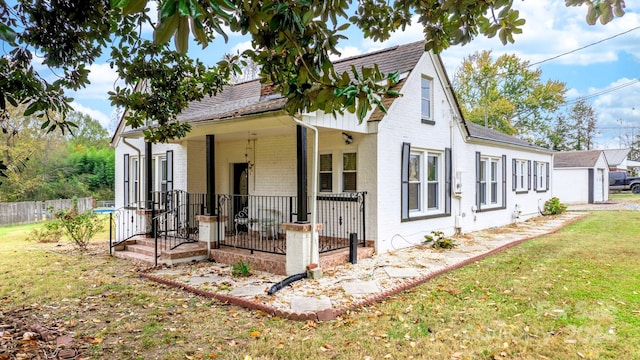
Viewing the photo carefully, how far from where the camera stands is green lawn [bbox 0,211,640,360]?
13.0 feet

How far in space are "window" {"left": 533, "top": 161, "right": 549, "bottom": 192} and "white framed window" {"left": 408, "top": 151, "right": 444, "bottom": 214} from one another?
9.01 m

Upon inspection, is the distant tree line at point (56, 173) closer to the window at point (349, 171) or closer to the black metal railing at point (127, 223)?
the black metal railing at point (127, 223)

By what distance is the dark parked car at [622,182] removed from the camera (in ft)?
110

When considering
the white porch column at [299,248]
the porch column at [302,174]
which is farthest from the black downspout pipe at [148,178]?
the porch column at [302,174]

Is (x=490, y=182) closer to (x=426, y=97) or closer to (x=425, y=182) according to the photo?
(x=425, y=182)

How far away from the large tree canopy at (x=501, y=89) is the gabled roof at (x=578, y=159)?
5.88m

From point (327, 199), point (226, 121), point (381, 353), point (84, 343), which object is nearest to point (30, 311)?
point (84, 343)

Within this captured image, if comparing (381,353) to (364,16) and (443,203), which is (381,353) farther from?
(443,203)

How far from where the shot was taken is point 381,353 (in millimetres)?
3861

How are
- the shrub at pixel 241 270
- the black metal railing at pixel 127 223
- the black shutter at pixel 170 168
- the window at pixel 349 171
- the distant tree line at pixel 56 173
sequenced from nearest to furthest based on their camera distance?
the shrub at pixel 241 270
the window at pixel 349 171
the black shutter at pixel 170 168
the black metal railing at pixel 127 223
the distant tree line at pixel 56 173

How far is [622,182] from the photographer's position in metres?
34.7

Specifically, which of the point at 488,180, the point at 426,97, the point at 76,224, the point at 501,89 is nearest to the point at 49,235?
the point at 76,224

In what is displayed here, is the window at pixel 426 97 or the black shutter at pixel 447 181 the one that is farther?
the black shutter at pixel 447 181

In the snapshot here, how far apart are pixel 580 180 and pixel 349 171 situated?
26061mm
